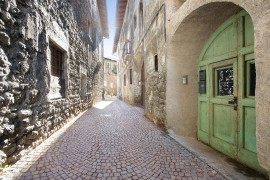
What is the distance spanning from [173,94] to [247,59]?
6.13ft

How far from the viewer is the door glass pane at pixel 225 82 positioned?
9.58 feet

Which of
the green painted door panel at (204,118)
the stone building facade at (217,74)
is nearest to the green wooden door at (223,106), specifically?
the stone building facade at (217,74)

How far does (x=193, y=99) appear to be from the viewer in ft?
13.2

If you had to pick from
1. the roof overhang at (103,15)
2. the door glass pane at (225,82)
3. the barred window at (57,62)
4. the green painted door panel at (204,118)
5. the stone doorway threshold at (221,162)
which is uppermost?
the roof overhang at (103,15)

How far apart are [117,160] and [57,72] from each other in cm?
320

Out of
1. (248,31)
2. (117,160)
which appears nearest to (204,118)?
(248,31)

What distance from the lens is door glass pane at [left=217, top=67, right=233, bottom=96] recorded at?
2920 mm

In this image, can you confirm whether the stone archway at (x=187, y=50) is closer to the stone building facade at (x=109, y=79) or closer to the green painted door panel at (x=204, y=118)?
→ the green painted door panel at (x=204, y=118)

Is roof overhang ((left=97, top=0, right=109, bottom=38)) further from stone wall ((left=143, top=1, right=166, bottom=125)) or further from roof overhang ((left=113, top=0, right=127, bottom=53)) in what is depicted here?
stone wall ((left=143, top=1, right=166, bottom=125))

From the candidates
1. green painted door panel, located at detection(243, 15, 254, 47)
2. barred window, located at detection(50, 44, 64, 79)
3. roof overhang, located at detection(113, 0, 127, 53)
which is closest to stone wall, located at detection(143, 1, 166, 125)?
green painted door panel, located at detection(243, 15, 254, 47)

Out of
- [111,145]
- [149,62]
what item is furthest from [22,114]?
[149,62]

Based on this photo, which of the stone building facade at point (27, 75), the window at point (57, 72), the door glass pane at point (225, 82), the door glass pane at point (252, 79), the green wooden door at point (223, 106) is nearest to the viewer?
the stone building facade at point (27, 75)

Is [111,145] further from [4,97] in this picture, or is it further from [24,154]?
[4,97]

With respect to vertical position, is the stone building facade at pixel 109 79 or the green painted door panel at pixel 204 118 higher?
the stone building facade at pixel 109 79
